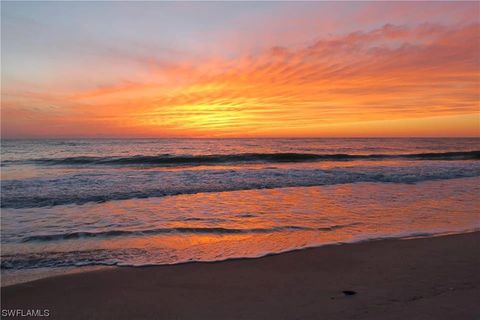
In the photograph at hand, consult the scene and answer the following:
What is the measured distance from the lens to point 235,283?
425 cm

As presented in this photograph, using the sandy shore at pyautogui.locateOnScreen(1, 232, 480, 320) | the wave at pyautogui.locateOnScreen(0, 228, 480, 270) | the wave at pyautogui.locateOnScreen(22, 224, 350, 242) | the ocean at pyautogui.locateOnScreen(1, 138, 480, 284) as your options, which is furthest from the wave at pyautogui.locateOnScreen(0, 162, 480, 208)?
the sandy shore at pyautogui.locateOnScreen(1, 232, 480, 320)

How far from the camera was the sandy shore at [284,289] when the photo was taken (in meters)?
3.40

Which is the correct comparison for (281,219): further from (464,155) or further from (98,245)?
(464,155)

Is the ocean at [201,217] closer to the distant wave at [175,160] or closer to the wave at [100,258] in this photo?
the wave at [100,258]

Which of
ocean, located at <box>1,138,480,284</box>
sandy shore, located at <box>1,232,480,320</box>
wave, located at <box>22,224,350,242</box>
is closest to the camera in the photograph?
sandy shore, located at <box>1,232,480,320</box>

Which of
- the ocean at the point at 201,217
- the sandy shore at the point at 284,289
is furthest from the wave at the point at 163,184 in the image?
the sandy shore at the point at 284,289

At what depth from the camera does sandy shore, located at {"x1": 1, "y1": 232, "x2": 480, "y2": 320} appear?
11.2 ft

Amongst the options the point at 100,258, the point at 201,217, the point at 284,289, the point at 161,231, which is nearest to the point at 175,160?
the point at 201,217

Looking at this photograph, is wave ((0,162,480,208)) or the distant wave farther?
the distant wave

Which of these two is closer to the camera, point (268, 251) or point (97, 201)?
point (268, 251)

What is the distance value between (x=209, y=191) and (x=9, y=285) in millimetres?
8348

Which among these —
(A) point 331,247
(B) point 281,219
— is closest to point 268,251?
(A) point 331,247

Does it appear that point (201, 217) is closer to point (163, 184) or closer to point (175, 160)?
point (163, 184)

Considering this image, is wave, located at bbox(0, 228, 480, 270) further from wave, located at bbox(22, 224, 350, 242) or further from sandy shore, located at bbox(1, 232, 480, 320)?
wave, located at bbox(22, 224, 350, 242)
